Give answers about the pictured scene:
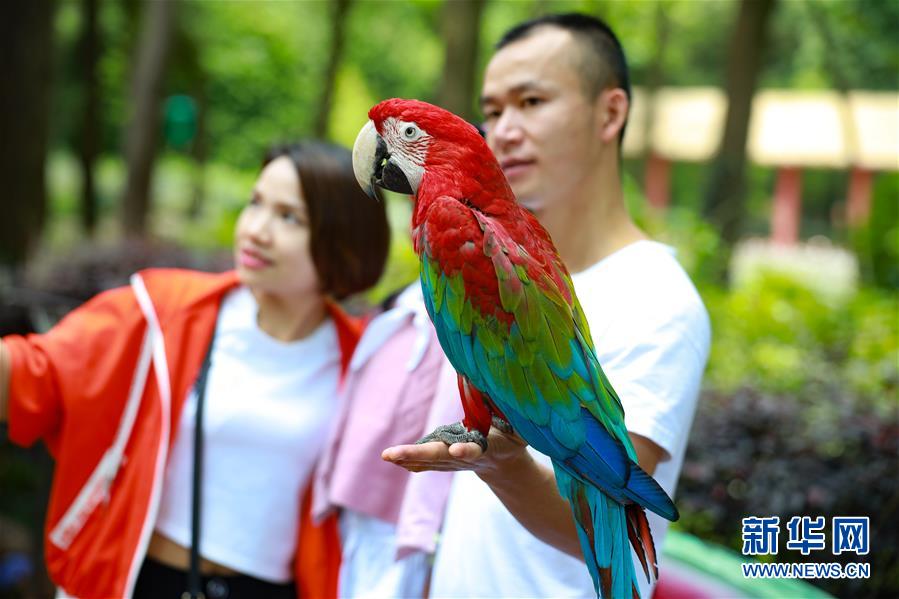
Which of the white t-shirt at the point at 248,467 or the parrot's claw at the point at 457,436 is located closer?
the parrot's claw at the point at 457,436

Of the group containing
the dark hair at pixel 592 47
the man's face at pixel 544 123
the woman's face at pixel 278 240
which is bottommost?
the woman's face at pixel 278 240

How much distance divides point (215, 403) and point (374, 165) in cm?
92

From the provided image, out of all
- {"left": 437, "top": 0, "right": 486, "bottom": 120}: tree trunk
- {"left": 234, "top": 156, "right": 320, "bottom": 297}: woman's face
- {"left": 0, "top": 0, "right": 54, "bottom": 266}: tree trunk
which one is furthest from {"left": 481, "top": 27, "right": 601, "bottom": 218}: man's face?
{"left": 0, "top": 0, "right": 54, "bottom": 266}: tree trunk

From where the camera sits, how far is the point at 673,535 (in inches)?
97.3

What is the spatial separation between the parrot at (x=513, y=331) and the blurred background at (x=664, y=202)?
1357mm

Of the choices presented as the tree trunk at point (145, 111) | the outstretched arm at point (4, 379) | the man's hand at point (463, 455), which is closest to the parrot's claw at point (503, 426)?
the man's hand at point (463, 455)

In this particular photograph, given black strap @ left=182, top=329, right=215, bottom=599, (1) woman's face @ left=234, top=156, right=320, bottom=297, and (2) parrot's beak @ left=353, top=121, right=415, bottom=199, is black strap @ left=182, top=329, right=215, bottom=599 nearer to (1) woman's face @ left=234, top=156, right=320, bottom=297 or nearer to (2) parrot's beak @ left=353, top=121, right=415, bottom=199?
(1) woman's face @ left=234, top=156, right=320, bottom=297

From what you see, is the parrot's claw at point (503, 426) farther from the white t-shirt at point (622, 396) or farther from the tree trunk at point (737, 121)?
the tree trunk at point (737, 121)

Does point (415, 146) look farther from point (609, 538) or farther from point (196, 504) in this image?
point (196, 504)

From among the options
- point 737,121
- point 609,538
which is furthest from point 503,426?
point 737,121

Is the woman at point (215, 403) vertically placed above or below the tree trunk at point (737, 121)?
below

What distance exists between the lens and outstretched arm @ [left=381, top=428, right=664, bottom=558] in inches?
41.3

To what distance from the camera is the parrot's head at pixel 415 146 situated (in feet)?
3.61

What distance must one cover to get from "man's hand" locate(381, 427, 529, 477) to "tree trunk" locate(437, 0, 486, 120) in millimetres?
4723
